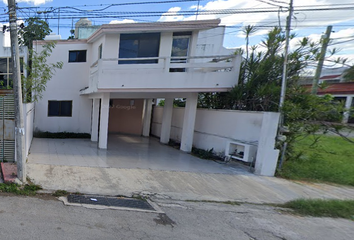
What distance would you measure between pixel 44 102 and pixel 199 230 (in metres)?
10.9

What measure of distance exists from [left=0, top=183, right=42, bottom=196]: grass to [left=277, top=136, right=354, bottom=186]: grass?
6950 mm

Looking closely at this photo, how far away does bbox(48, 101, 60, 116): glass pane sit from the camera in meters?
11.5

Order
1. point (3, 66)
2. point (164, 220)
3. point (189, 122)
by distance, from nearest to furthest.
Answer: point (164, 220)
point (189, 122)
point (3, 66)

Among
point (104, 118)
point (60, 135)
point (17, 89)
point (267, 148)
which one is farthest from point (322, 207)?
point (60, 135)

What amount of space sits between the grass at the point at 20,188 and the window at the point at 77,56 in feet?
27.4

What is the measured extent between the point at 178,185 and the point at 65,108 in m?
8.73

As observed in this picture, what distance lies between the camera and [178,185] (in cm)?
581

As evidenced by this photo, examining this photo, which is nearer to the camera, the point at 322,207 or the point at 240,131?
the point at 322,207

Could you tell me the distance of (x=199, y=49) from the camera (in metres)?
18.0

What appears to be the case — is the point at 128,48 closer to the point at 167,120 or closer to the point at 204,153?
the point at 167,120

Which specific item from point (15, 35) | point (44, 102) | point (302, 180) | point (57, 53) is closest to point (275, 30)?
point (302, 180)

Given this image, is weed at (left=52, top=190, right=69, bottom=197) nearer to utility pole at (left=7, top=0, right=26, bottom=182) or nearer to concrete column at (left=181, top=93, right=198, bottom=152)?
utility pole at (left=7, top=0, right=26, bottom=182)

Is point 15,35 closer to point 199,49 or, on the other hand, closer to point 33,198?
point 33,198

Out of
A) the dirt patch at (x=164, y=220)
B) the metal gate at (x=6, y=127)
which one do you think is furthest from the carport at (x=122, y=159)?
the dirt patch at (x=164, y=220)
